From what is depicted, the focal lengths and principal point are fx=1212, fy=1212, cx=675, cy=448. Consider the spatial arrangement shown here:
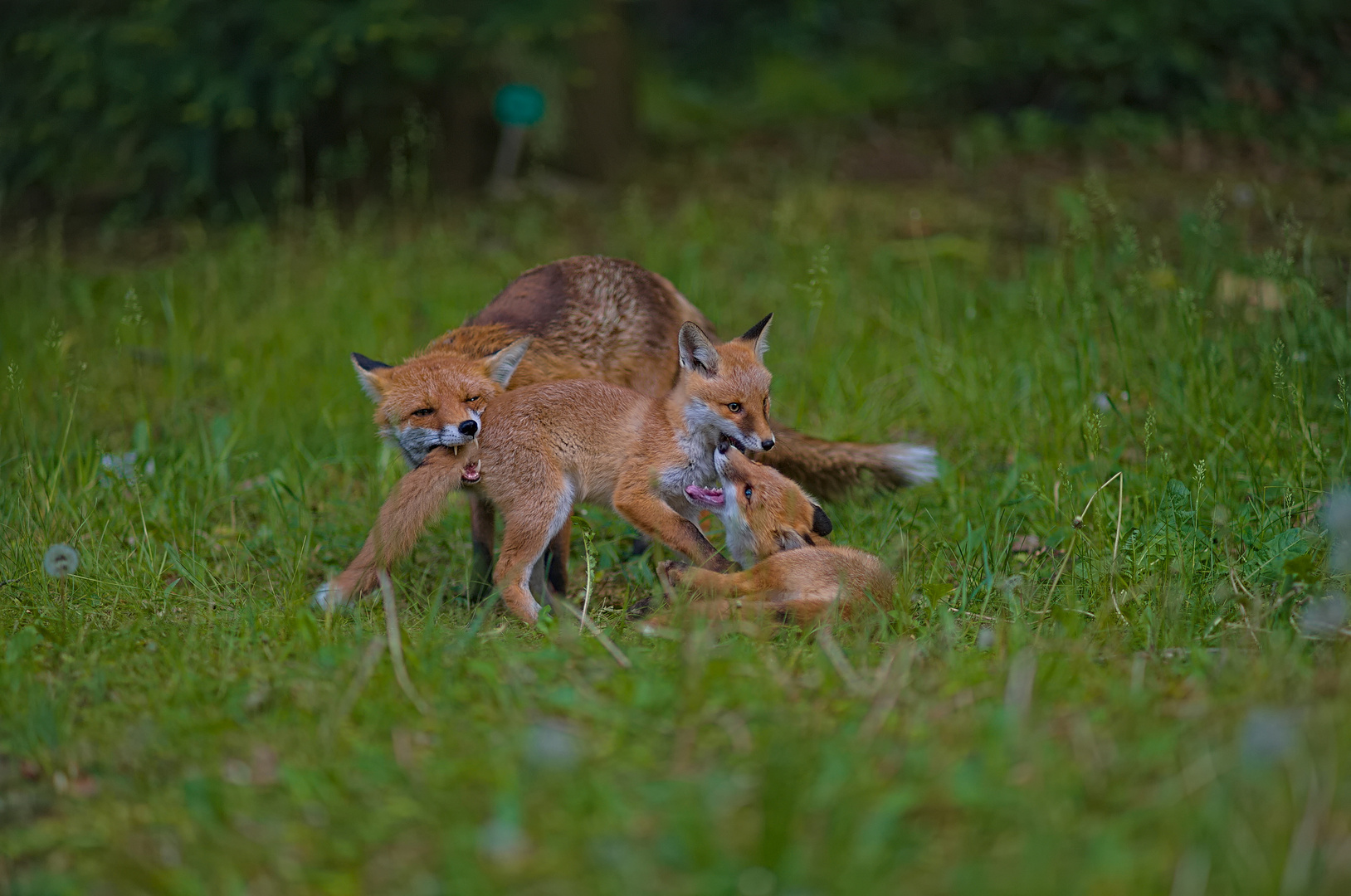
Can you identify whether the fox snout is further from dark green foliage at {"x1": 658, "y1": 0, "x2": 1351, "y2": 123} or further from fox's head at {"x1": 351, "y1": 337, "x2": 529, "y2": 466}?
dark green foliage at {"x1": 658, "y1": 0, "x2": 1351, "y2": 123}

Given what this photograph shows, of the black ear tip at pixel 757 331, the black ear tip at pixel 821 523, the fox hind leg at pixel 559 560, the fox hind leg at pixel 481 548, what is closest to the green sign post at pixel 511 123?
the black ear tip at pixel 757 331

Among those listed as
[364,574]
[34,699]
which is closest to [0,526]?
[364,574]

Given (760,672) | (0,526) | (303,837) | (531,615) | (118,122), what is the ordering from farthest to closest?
(118,122) → (0,526) → (531,615) → (760,672) → (303,837)

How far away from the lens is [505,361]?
5117mm

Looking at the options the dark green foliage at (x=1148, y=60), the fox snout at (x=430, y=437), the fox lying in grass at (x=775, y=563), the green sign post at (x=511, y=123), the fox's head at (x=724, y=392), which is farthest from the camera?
the dark green foliage at (x=1148, y=60)

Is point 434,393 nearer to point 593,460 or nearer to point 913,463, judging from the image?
Answer: point 593,460

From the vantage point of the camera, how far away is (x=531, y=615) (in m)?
4.39

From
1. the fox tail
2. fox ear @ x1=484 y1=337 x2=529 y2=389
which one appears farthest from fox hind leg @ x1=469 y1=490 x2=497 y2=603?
the fox tail

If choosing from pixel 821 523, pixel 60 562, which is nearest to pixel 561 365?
pixel 821 523

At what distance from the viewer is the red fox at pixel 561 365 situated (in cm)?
493

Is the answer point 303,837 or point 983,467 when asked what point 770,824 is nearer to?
point 303,837

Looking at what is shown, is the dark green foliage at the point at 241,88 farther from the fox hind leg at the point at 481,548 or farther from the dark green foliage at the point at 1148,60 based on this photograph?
the dark green foliage at the point at 1148,60

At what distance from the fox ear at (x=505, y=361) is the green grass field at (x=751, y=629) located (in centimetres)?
83

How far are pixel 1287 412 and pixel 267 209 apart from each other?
24.9 feet
